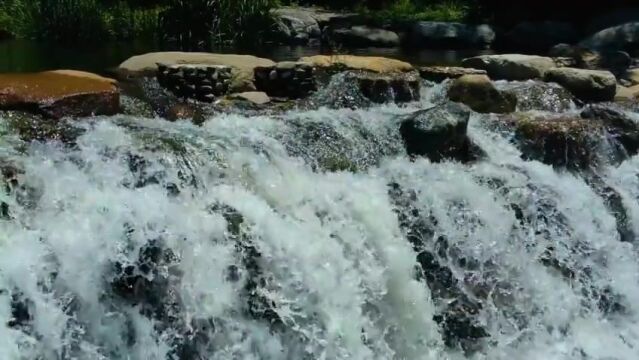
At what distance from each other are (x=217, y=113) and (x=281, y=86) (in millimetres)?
1199

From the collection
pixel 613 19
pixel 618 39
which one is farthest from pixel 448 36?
pixel 618 39

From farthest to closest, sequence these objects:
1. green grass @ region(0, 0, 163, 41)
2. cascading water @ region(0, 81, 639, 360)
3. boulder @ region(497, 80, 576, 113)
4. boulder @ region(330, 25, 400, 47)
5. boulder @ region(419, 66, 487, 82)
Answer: boulder @ region(330, 25, 400, 47)
green grass @ region(0, 0, 163, 41)
boulder @ region(419, 66, 487, 82)
boulder @ region(497, 80, 576, 113)
cascading water @ region(0, 81, 639, 360)

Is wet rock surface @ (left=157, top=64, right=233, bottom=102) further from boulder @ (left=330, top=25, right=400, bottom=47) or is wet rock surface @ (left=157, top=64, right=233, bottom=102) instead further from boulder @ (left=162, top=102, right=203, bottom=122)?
boulder @ (left=330, top=25, right=400, bottom=47)

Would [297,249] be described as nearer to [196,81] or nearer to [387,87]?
[196,81]

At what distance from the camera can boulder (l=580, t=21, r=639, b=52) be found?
45.6 feet

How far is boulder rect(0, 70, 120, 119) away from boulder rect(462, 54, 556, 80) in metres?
5.32

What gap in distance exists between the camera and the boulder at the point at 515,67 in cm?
991

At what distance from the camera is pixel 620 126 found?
25.2 ft

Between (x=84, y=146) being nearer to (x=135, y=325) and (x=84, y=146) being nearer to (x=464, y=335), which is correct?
(x=135, y=325)

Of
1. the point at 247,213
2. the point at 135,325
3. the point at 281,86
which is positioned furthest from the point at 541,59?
the point at 135,325

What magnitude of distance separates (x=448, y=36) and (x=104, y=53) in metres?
7.34

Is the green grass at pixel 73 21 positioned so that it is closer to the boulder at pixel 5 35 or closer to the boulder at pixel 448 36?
the boulder at pixel 5 35

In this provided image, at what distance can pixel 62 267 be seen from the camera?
4.20 meters

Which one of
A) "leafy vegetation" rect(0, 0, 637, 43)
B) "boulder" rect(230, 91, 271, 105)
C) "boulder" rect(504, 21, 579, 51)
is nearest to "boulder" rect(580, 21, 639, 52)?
"boulder" rect(504, 21, 579, 51)
